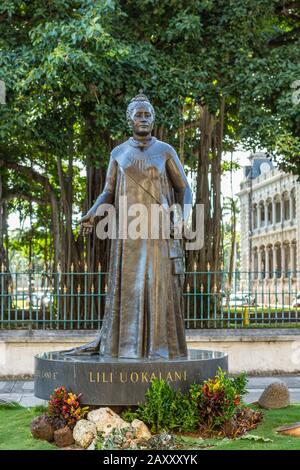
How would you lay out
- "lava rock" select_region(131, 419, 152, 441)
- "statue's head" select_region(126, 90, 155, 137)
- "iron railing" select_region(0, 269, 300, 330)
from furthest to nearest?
1. "iron railing" select_region(0, 269, 300, 330)
2. "statue's head" select_region(126, 90, 155, 137)
3. "lava rock" select_region(131, 419, 152, 441)

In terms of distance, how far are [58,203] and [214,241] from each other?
432 cm

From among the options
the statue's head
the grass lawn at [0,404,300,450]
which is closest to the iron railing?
the grass lawn at [0,404,300,450]

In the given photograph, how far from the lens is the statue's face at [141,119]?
6.74 m

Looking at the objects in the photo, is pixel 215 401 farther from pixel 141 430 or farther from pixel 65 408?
pixel 65 408

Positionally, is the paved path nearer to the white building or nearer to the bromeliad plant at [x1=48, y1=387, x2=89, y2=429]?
the bromeliad plant at [x1=48, y1=387, x2=89, y2=429]

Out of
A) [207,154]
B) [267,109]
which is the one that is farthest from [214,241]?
[267,109]

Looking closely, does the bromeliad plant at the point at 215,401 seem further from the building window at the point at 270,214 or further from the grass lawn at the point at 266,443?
the building window at the point at 270,214

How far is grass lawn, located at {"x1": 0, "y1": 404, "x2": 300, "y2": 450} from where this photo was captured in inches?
238

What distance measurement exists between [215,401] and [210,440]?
1.07 ft

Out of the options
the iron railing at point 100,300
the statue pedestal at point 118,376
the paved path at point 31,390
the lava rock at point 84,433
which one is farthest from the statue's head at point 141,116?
the iron railing at point 100,300

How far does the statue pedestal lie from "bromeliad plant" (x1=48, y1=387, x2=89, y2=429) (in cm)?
9

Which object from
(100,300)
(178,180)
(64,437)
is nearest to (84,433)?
(64,437)

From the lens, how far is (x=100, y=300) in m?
12.4

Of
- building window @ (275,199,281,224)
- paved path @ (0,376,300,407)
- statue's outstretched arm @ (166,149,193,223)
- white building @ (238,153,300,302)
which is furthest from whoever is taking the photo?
building window @ (275,199,281,224)
